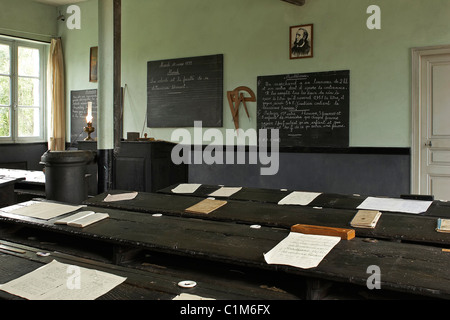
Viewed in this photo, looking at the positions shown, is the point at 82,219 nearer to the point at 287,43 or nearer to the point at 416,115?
the point at 416,115

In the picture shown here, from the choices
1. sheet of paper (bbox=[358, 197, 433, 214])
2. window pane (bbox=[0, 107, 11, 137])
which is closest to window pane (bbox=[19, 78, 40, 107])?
window pane (bbox=[0, 107, 11, 137])

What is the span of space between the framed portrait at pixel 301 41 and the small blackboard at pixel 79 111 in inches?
151

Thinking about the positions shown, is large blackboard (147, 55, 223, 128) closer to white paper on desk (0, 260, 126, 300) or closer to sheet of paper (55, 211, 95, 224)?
sheet of paper (55, 211, 95, 224)

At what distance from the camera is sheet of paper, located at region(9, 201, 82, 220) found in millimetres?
2289

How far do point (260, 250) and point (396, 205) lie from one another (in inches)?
46.4

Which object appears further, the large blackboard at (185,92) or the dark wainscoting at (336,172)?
the large blackboard at (185,92)

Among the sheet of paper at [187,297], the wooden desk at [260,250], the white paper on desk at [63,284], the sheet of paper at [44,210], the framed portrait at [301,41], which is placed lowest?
the sheet of paper at [187,297]

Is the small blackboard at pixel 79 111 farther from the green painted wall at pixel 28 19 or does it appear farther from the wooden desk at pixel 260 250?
the wooden desk at pixel 260 250

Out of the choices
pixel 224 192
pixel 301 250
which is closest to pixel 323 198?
pixel 224 192

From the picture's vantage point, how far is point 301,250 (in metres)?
1.59

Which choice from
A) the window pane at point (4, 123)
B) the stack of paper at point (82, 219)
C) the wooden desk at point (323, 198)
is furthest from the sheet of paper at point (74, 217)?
the window pane at point (4, 123)

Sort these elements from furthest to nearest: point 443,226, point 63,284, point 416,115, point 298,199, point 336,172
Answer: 1. point 336,172
2. point 416,115
3. point 298,199
4. point 443,226
5. point 63,284

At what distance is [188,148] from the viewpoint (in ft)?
20.4

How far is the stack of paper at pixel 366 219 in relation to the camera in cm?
200
